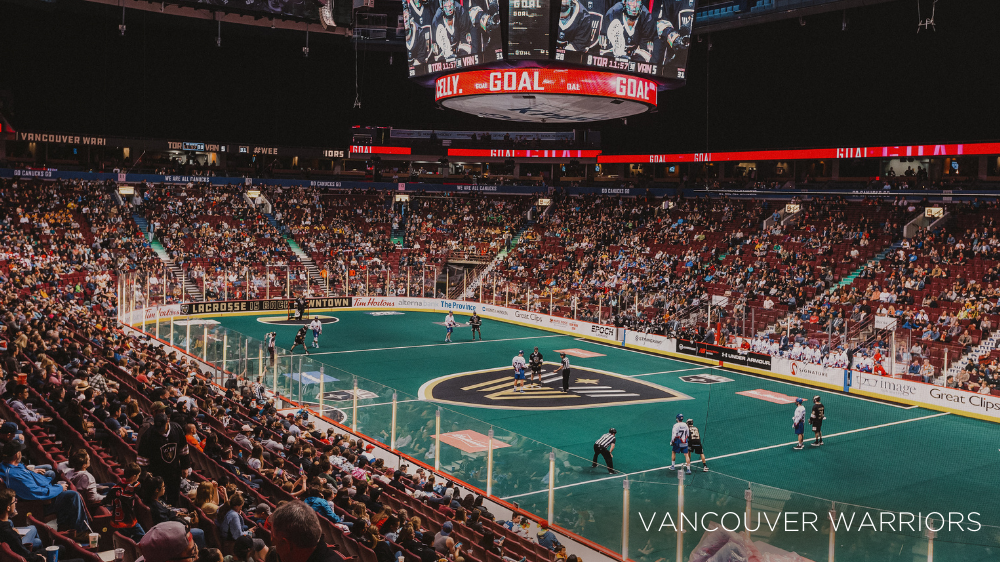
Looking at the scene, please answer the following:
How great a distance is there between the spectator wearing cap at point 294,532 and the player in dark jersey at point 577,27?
24.7 m

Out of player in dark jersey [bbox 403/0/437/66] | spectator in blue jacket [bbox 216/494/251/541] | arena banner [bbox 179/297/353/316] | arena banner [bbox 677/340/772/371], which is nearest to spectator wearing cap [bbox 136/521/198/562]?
spectator in blue jacket [bbox 216/494/251/541]

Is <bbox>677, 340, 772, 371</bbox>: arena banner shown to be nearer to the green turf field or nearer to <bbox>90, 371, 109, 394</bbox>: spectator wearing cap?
the green turf field

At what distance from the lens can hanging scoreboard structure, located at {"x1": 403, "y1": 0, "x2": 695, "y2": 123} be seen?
26500 millimetres

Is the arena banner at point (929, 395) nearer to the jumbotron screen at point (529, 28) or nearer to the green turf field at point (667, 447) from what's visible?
the green turf field at point (667, 447)

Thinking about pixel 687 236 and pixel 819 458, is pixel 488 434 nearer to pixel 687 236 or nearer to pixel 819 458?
pixel 819 458

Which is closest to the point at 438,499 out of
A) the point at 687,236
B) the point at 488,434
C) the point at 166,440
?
the point at 488,434

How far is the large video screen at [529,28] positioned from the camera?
26375 millimetres

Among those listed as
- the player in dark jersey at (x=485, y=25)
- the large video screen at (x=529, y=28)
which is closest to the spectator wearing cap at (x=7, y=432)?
the large video screen at (x=529, y=28)

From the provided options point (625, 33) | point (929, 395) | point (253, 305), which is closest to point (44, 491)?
point (625, 33)

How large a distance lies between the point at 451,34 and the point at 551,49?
12.4ft

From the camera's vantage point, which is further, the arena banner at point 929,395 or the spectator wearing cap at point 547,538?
the arena banner at point 929,395

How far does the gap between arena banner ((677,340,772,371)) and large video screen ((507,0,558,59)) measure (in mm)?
13339

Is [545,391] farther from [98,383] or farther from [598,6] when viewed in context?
[98,383]

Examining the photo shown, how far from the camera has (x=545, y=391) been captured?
26.7 metres
